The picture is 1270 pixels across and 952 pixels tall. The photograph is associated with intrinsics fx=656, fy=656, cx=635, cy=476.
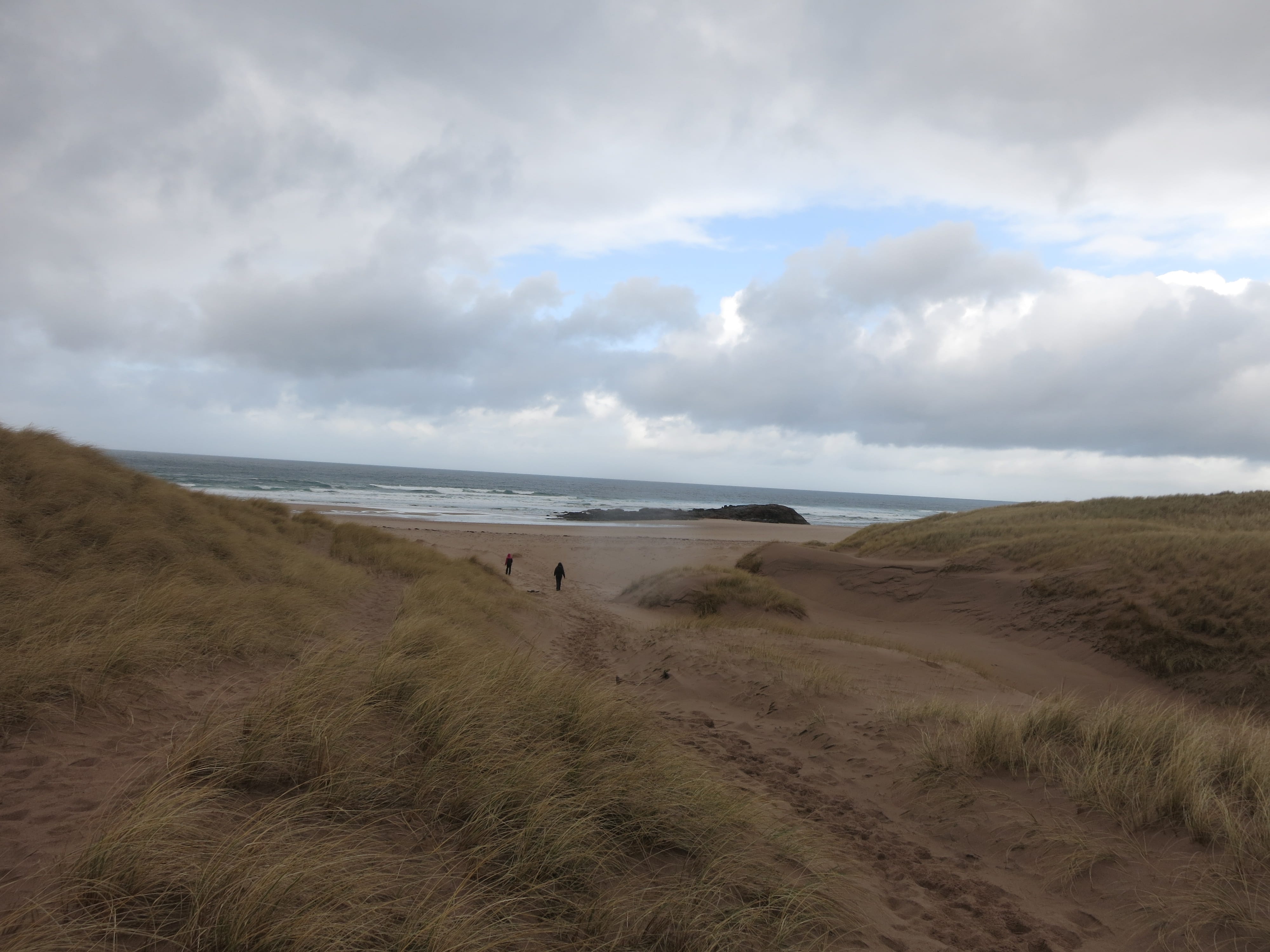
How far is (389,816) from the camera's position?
394 centimetres

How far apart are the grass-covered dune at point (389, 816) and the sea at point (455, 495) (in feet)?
35.2

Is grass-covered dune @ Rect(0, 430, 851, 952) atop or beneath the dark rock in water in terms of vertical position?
atop

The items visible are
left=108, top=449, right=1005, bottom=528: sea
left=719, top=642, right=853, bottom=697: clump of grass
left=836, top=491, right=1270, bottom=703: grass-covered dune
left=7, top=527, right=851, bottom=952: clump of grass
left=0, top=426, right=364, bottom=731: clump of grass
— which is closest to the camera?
left=7, top=527, right=851, bottom=952: clump of grass

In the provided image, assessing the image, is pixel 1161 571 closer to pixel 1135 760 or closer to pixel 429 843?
pixel 1135 760

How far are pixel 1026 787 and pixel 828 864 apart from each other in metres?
2.48

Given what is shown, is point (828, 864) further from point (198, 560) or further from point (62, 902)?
point (198, 560)

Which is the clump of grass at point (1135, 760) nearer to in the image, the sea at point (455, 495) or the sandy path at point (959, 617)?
the sandy path at point (959, 617)

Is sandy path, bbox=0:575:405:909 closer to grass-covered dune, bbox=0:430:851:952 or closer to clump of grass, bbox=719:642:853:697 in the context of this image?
grass-covered dune, bbox=0:430:851:952

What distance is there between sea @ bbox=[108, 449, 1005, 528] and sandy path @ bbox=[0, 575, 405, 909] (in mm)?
11260

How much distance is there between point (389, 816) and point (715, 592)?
14.8 m

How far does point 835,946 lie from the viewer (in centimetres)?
373

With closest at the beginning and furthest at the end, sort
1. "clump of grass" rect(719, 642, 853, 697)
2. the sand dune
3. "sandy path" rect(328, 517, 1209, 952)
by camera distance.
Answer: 1. the sand dune
2. "sandy path" rect(328, 517, 1209, 952)
3. "clump of grass" rect(719, 642, 853, 697)

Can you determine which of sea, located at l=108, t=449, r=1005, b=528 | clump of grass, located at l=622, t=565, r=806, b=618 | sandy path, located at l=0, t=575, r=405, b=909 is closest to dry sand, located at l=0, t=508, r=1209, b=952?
sandy path, located at l=0, t=575, r=405, b=909

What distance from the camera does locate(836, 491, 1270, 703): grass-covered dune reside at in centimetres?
1202
